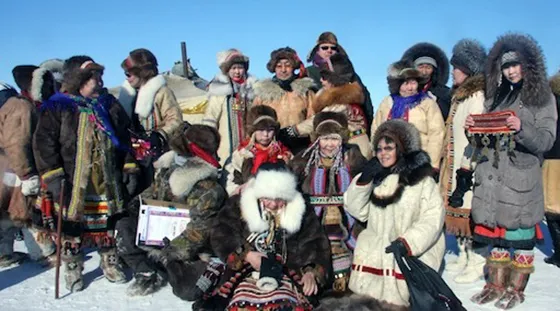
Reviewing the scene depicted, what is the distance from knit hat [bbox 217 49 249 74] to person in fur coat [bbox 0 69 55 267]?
1.69m

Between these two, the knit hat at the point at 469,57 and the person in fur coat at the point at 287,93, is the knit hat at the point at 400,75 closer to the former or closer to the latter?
the knit hat at the point at 469,57

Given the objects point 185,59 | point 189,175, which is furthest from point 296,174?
point 185,59

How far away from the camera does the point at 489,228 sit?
365cm

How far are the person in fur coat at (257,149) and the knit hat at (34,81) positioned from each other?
2057 millimetres

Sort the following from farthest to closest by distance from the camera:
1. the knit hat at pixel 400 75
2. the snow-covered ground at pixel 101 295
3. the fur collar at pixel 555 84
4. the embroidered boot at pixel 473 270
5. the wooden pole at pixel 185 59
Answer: the wooden pole at pixel 185 59 → the fur collar at pixel 555 84 → the knit hat at pixel 400 75 → the embroidered boot at pixel 473 270 → the snow-covered ground at pixel 101 295

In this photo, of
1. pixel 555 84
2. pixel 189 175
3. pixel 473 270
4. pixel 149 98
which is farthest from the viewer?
pixel 149 98

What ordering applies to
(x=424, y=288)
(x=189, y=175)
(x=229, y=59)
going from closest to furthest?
1. (x=424, y=288)
2. (x=189, y=175)
3. (x=229, y=59)

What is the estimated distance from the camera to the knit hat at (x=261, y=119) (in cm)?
411

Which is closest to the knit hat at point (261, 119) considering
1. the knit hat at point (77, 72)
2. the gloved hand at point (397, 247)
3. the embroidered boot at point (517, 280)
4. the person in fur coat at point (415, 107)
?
the person in fur coat at point (415, 107)

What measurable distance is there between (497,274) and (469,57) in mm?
1873

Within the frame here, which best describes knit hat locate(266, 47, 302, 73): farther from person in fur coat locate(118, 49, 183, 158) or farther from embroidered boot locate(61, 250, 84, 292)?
embroidered boot locate(61, 250, 84, 292)

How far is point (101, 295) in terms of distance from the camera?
13.1 feet

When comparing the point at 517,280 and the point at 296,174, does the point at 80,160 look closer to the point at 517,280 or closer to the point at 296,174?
the point at 296,174

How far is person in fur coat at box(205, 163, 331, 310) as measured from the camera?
332cm
